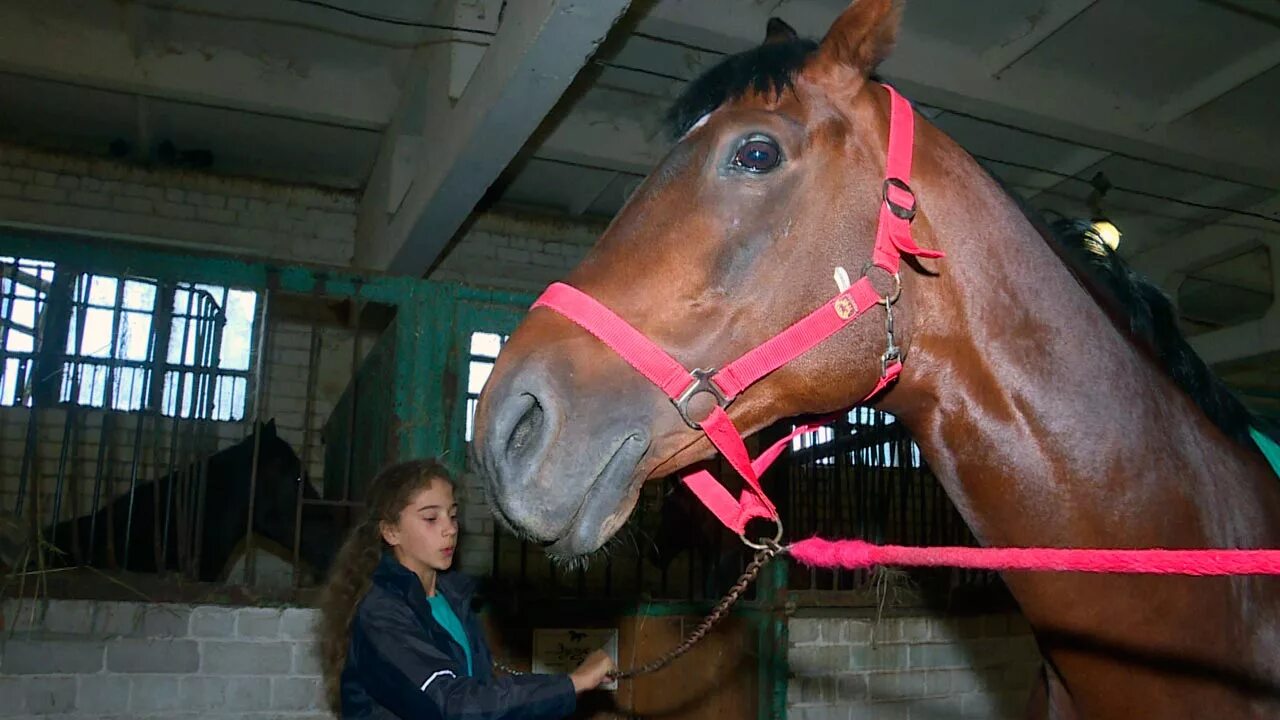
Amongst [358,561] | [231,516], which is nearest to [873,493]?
[358,561]

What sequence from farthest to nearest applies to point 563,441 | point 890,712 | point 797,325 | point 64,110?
point 64,110
point 890,712
point 797,325
point 563,441

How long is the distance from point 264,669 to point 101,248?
1.73m

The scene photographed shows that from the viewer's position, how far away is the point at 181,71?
Result: 5.78 meters

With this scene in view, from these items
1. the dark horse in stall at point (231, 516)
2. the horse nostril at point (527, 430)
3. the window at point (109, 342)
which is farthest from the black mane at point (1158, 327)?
the window at point (109, 342)

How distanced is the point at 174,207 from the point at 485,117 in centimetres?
489

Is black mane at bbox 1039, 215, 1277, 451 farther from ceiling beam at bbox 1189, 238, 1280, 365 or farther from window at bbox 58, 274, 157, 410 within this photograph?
ceiling beam at bbox 1189, 238, 1280, 365

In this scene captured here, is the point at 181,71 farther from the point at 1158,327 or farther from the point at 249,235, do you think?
the point at 1158,327

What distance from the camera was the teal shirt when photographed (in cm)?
241

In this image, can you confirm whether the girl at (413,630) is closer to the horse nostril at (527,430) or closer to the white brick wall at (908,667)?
the horse nostril at (527,430)

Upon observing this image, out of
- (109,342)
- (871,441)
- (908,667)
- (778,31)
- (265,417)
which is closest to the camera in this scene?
(778,31)

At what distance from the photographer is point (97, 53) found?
5539 mm

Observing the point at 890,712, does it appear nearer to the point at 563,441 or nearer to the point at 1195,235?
the point at 563,441

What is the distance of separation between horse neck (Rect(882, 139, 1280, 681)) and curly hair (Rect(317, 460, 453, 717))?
1602 mm

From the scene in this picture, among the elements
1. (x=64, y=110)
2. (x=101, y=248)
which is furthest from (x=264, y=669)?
(x=64, y=110)
